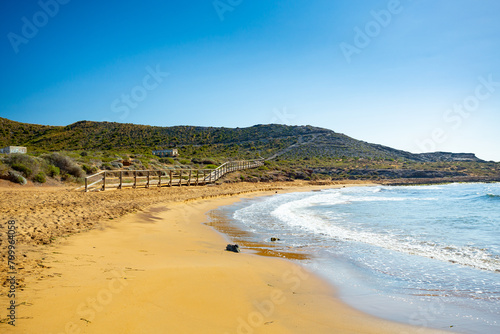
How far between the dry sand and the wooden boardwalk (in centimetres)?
1022

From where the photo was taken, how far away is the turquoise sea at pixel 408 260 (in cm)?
443

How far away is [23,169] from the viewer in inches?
710

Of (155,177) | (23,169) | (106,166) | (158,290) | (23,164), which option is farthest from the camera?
(106,166)

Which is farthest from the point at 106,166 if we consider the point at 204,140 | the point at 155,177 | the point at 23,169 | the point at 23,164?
the point at 204,140

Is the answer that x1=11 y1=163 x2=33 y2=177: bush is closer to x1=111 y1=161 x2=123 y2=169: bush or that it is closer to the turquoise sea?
x1=111 y1=161 x2=123 y2=169: bush

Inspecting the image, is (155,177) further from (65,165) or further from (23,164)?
(23,164)

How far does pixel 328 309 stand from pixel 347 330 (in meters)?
0.62

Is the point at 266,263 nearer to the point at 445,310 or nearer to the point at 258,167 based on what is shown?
the point at 445,310

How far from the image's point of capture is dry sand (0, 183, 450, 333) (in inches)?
137

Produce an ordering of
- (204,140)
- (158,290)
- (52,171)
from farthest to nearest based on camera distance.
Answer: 1. (204,140)
2. (52,171)
3. (158,290)

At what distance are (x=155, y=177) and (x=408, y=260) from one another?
2083cm

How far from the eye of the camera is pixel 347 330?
3740 mm

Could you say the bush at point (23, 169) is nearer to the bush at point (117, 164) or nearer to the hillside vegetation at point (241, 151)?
the hillside vegetation at point (241, 151)

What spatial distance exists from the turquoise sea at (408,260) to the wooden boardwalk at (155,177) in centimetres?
844
